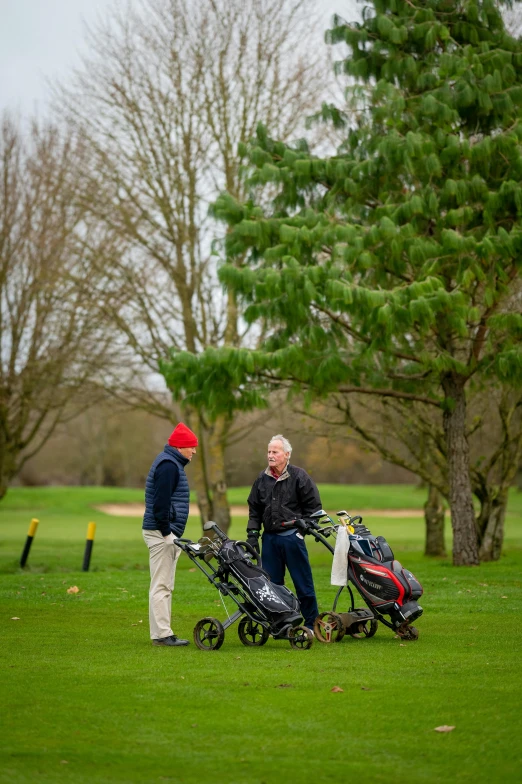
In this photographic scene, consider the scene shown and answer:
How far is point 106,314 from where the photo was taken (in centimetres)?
2116

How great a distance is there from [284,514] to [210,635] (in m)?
1.22

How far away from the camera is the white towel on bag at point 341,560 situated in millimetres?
8602

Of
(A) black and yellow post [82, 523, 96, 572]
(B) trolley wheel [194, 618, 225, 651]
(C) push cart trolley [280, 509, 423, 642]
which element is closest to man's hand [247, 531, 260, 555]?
(C) push cart trolley [280, 509, 423, 642]

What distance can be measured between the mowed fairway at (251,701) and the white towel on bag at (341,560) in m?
0.56

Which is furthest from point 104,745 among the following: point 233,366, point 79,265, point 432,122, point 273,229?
point 79,265

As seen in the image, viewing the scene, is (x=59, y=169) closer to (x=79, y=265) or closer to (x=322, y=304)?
(x=79, y=265)

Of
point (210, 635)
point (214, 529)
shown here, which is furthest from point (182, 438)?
point (210, 635)

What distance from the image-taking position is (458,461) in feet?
53.2

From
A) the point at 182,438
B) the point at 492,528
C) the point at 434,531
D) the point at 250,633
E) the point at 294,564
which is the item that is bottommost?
the point at 250,633

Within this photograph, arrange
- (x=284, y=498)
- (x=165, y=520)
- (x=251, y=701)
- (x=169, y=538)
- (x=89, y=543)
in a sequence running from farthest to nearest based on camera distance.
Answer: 1. (x=89, y=543)
2. (x=284, y=498)
3. (x=169, y=538)
4. (x=165, y=520)
5. (x=251, y=701)

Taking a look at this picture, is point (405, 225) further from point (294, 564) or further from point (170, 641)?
point (170, 641)

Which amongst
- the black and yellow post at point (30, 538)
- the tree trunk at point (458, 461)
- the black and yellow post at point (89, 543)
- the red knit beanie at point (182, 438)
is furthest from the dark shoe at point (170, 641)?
the tree trunk at point (458, 461)

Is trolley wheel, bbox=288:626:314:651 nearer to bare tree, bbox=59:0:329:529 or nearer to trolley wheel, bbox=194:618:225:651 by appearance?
trolley wheel, bbox=194:618:225:651

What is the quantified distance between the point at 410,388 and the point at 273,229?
384 cm
